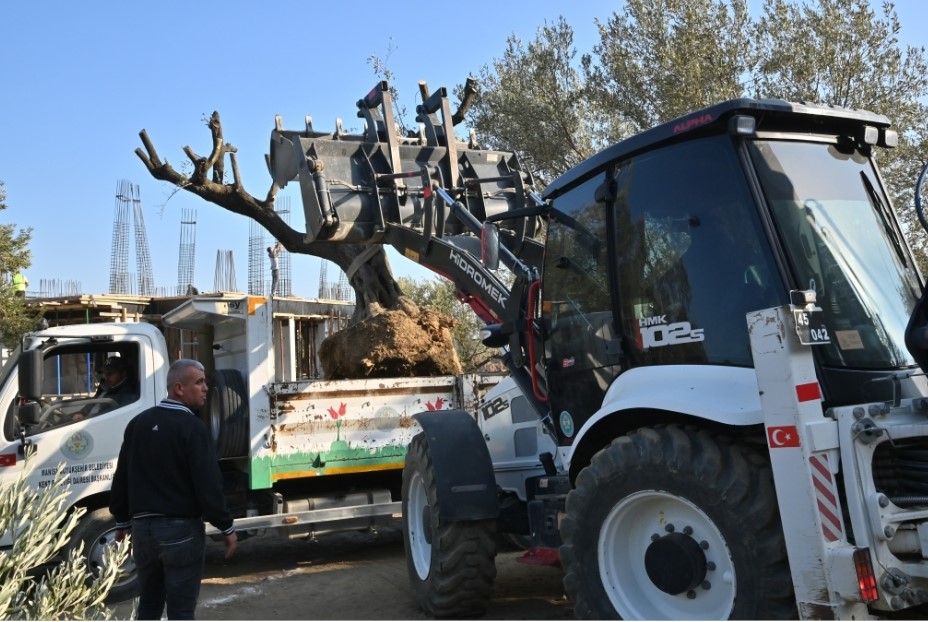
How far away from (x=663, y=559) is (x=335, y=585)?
4.54 m

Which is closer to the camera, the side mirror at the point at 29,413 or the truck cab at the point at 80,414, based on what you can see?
the side mirror at the point at 29,413

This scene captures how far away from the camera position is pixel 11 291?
693 inches

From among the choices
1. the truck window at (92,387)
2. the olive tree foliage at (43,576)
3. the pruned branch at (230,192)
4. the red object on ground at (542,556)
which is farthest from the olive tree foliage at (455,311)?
the olive tree foliage at (43,576)

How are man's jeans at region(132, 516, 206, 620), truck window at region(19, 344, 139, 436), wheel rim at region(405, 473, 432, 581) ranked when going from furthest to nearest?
truck window at region(19, 344, 139, 436) → wheel rim at region(405, 473, 432, 581) → man's jeans at region(132, 516, 206, 620)

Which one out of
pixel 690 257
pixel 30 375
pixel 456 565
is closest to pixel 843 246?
pixel 690 257

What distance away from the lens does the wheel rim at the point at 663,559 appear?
13.8 ft

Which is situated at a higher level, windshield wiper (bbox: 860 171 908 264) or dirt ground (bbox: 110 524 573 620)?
windshield wiper (bbox: 860 171 908 264)

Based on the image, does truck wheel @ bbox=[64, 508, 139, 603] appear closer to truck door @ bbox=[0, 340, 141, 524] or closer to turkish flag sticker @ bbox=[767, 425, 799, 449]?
truck door @ bbox=[0, 340, 141, 524]

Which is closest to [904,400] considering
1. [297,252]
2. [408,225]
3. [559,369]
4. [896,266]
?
[896,266]

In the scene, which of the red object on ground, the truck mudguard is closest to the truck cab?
the truck mudguard

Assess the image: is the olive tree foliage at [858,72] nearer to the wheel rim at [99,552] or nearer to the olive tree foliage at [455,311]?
the olive tree foliage at [455,311]

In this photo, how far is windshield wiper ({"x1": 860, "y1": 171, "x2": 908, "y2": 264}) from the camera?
15.9ft

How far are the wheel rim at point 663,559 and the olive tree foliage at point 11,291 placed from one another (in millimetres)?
15187

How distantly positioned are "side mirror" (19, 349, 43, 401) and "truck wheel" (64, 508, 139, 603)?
1174 mm
